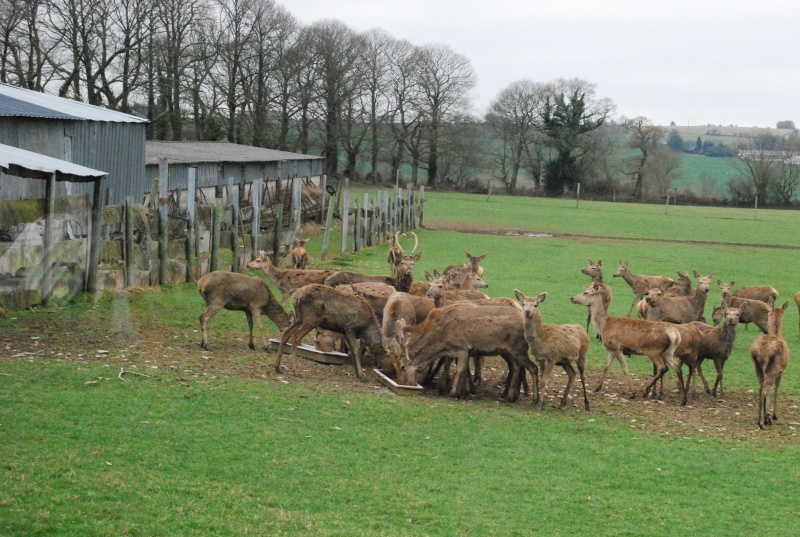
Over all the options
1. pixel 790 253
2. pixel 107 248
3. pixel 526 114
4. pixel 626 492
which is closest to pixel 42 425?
pixel 626 492

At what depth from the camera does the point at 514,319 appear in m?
12.4

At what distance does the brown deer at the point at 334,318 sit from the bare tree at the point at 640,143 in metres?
69.6

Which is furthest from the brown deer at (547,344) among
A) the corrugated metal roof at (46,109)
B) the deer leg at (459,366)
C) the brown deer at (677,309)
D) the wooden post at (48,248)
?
the corrugated metal roof at (46,109)

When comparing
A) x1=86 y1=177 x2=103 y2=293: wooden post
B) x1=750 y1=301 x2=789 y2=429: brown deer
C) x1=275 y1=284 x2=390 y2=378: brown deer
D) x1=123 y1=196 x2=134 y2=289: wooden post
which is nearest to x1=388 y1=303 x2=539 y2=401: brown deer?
x1=275 y1=284 x2=390 y2=378: brown deer

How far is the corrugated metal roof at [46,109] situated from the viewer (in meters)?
21.8

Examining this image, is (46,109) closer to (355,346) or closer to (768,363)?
(355,346)

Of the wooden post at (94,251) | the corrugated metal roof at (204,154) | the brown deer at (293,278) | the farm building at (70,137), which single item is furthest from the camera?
the corrugated metal roof at (204,154)

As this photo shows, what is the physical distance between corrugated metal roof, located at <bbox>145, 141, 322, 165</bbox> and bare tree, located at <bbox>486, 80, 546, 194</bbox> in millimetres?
38064

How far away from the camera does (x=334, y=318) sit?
13047 mm

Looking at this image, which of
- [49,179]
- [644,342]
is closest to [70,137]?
[49,179]

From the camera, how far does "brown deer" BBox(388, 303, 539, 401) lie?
12.2 m

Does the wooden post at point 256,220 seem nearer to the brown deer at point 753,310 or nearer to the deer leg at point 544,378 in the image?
the brown deer at point 753,310

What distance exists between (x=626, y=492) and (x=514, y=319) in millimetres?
4011

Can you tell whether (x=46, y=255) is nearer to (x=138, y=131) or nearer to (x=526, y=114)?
(x=138, y=131)
